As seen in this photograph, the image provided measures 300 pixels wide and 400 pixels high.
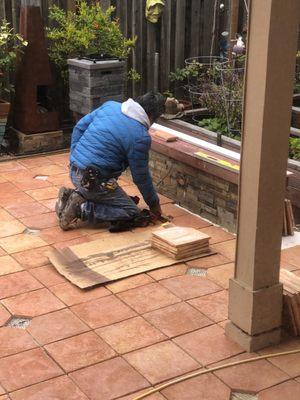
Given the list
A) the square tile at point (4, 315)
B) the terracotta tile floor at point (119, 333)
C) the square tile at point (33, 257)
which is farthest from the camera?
the square tile at point (33, 257)

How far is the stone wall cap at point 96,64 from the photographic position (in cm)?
684

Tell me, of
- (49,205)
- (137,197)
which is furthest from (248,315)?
(49,205)

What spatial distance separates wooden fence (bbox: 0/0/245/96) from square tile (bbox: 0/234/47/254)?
11.2 feet

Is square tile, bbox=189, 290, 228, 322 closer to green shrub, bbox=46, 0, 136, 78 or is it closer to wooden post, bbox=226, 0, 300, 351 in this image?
wooden post, bbox=226, 0, 300, 351

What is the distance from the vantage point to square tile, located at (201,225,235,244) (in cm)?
512

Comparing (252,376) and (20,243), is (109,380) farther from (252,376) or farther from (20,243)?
(20,243)

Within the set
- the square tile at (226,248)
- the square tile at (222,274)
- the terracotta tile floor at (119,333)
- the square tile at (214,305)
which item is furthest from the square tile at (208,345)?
the square tile at (226,248)

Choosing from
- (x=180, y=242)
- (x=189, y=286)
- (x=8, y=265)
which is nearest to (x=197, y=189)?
(x=180, y=242)

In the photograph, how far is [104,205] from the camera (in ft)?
17.3

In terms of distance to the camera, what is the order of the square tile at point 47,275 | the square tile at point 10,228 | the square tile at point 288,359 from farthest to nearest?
the square tile at point 10,228
the square tile at point 47,275
the square tile at point 288,359

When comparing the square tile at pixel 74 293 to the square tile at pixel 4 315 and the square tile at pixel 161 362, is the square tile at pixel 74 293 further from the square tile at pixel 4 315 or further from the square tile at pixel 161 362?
the square tile at pixel 161 362

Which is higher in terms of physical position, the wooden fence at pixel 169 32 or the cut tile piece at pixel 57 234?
the wooden fence at pixel 169 32

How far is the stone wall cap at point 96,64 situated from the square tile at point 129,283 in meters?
3.09

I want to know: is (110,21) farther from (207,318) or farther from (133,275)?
(207,318)
